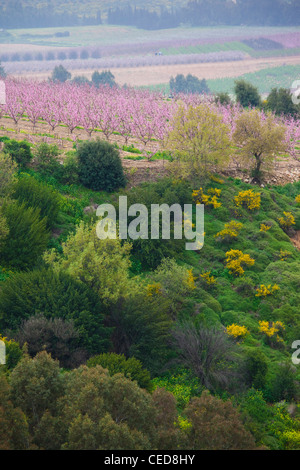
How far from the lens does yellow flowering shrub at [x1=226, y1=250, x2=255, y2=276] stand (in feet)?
121

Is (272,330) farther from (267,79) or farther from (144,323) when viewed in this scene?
(267,79)

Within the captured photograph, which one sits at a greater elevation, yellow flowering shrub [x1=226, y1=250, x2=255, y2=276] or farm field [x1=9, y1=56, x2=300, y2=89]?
farm field [x1=9, y1=56, x2=300, y2=89]

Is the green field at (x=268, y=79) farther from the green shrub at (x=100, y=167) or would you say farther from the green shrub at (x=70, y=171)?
the green shrub at (x=70, y=171)

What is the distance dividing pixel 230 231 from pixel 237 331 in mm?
12030

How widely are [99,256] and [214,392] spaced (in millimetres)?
10091

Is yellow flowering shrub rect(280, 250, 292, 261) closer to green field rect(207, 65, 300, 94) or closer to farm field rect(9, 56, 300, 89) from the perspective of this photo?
green field rect(207, 65, 300, 94)

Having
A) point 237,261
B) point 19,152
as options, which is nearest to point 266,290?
point 237,261

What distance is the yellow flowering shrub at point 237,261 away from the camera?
36.9 m

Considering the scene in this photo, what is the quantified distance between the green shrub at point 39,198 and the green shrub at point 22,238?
2027 mm

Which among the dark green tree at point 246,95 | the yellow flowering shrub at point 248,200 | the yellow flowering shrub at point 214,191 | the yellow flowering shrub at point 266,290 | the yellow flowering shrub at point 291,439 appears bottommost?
the yellow flowering shrub at point 291,439

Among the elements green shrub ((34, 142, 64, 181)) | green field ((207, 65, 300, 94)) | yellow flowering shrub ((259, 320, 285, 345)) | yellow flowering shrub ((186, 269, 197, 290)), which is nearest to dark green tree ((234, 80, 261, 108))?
green shrub ((34, 142, 64, 181))

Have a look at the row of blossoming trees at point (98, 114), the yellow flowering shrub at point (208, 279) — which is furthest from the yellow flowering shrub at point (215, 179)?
the yellow flowering shrub at point (208, 279)

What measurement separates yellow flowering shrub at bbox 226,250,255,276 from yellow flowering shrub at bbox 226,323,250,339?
6772 millimetres

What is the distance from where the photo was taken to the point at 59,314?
2605 cm
